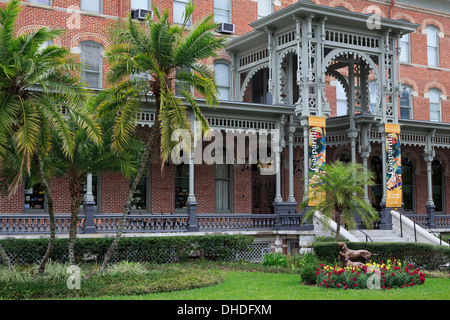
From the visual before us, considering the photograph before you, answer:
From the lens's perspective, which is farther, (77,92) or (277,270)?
(277,270)

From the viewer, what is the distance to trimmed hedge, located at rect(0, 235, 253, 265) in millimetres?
18328

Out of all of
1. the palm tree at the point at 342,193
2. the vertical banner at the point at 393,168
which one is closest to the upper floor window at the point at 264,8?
the vertical banner at the point at 393,168

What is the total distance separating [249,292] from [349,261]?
10.3 ft

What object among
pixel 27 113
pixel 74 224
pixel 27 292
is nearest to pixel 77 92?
pixel 27 113

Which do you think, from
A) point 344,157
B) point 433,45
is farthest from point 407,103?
point 344,157

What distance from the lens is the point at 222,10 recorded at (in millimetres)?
28828

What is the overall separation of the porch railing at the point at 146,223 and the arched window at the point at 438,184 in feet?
41.9

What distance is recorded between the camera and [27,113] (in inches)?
554

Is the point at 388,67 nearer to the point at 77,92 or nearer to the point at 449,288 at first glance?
the point at 449,288

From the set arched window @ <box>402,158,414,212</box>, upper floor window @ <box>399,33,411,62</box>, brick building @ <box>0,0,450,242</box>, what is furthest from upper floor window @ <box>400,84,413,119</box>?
arched window @ <box>402,158,414,212</box>

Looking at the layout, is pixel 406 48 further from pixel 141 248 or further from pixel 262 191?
pixel 141 248

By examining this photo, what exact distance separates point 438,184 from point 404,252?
1647cm

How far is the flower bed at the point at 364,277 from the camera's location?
1373 cm

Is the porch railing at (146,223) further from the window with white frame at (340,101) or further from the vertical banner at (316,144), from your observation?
the window with white frame at (340,101)
